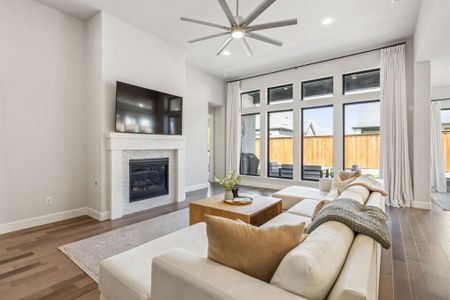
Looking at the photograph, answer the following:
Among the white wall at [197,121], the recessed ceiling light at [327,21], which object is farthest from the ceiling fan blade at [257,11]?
the white wall at [197,121]

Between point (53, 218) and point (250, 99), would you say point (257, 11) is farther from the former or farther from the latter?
point (250, 99)

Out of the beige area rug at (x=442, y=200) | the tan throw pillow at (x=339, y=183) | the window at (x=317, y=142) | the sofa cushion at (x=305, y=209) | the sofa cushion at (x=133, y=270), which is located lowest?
the beige area rug at (x=442, y=200)

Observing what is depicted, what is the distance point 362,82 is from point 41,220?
6773mm

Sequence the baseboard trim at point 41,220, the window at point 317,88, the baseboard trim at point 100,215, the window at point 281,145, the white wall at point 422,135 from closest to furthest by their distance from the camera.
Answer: the baseboard trim at point 41,220
the baseboard trim at point 100,215
the white wall at point 422,135
the window at point 317,88
the window at point 281,145

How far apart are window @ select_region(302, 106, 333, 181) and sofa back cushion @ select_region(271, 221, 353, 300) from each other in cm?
504

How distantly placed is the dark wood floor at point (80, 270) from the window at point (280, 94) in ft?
12.4

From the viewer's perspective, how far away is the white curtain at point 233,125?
6.97 metres

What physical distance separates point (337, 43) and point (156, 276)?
532cm

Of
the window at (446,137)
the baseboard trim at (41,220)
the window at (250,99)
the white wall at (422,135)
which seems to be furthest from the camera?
the window at (250,99)

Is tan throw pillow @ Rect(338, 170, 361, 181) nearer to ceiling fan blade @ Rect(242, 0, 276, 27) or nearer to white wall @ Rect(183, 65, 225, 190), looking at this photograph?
ceiling fan blade @ Rect(242, 0, 276, 27)

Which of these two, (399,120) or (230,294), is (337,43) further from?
(230,294)

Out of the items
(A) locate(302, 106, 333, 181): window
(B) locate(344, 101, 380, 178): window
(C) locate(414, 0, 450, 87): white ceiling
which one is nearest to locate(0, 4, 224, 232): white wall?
(A) locate(302, 106, 333, 181): window

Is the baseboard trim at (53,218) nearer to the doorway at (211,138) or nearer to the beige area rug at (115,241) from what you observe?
the beige area rug at (115,241)

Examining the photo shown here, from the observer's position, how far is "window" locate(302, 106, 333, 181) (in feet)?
18.7
